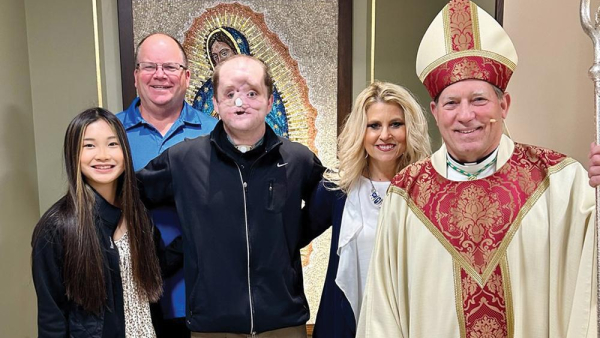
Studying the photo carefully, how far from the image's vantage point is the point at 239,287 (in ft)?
6.36

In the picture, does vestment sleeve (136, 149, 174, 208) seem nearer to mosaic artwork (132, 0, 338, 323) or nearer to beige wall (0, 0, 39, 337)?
beige wall (0, 0, 39, 337)

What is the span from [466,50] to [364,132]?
1.64 ft

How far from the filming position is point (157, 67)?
2.38 m

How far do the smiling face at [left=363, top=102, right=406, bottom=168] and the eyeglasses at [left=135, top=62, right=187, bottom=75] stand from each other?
99cm

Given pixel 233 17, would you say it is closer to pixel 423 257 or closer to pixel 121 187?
pixel 121 187

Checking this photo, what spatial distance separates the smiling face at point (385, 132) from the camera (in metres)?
1.92

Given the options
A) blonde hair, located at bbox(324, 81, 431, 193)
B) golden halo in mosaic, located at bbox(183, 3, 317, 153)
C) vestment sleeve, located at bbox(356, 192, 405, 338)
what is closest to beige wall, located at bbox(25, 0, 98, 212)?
golden halo in mosaic, located at bbox(183, 3, 317, 153)

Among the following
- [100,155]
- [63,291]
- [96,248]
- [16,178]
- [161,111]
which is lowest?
[63,291]

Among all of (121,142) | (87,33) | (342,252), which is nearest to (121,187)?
(121,142)

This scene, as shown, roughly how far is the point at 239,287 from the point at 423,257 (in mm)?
712

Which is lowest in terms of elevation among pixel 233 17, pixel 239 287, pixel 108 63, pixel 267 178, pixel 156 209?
pixel 239 287

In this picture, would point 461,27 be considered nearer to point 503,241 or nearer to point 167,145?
point 503,241

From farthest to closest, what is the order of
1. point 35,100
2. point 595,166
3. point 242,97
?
point 35,100 < point 242,97 < point 595,166

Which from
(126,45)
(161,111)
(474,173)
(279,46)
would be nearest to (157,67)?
(161,111)
